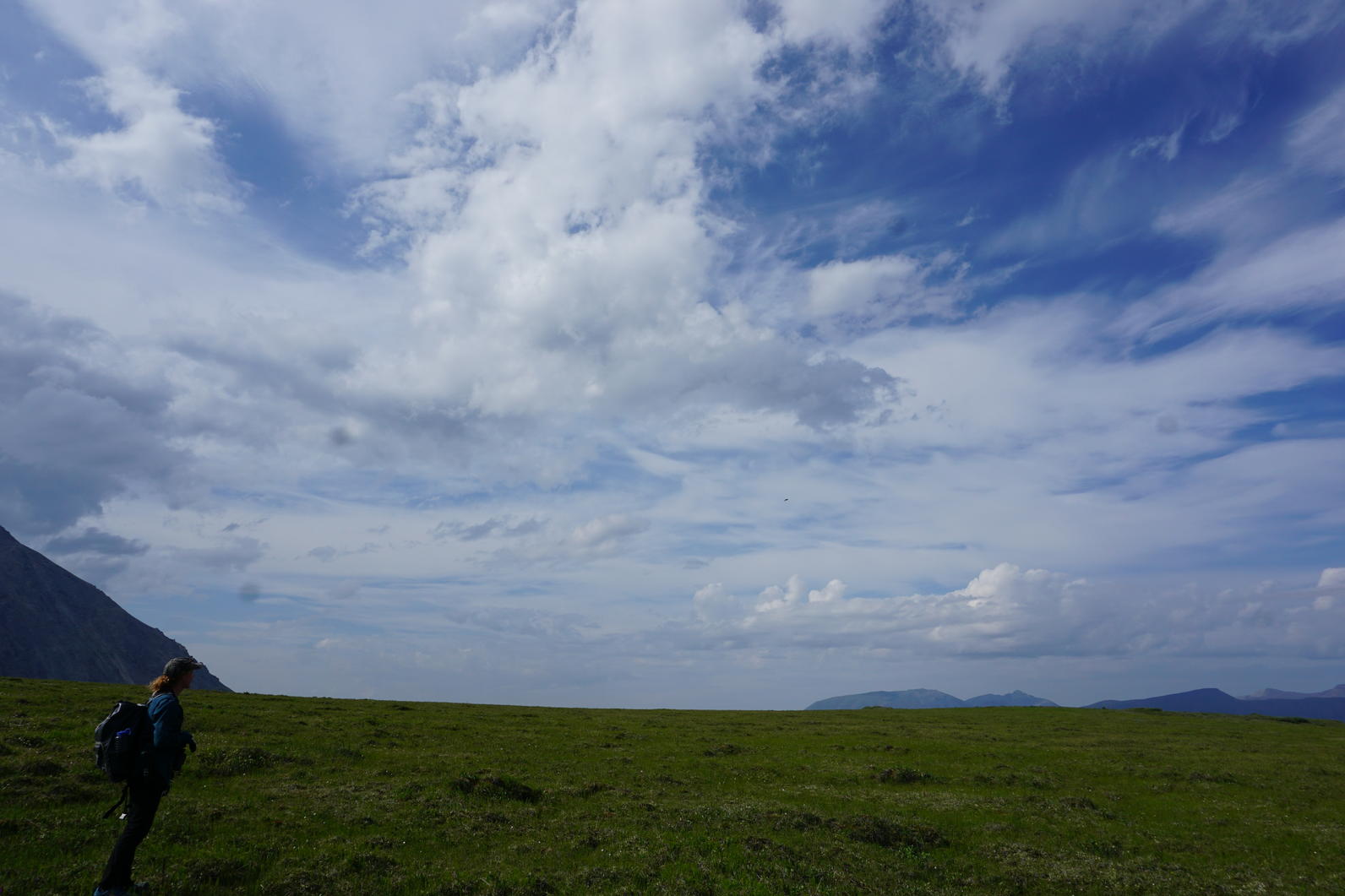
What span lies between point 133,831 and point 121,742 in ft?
6.73

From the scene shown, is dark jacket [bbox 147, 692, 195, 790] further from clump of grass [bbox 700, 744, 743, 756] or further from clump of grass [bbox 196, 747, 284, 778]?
clump of grass [bbox 700, 744, 743, 756]

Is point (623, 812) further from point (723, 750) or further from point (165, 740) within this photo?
point (723, 750)

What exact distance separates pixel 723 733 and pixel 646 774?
85.2 ft

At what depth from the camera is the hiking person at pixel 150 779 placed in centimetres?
1448

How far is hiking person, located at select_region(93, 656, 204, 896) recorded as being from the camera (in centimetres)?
1448

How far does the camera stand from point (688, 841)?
23.6 meters

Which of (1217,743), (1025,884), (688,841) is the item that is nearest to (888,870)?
(1025,884)

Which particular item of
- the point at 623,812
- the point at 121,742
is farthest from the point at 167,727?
the point at 623,812

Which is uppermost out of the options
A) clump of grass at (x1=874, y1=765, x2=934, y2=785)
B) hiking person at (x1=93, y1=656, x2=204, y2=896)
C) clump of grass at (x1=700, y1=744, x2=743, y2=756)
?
hiking person at (x1=93, y1=656, x2=204, y2=896)

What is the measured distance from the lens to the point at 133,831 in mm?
14656

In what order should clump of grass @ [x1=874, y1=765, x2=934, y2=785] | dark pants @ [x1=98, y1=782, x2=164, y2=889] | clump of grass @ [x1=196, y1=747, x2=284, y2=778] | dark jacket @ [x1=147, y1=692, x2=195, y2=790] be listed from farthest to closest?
clump of grass @ [x1=874, y1=765, x2=934, y2=785] → clump of grass @ [x1=196, y1=747, x2=284, y2=778] → dark jacket @ [x1=147, y1=692, x2=195, y2=790] → dark pants @ [x1=98, y1=782, x2=164, y2=889]

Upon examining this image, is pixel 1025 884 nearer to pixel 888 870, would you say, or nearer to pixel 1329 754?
pixel 888 870

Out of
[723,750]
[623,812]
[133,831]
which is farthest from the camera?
[723,750]

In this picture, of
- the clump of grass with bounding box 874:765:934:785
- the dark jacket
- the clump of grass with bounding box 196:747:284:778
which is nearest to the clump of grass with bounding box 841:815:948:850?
the clump of grass with bounding box 874:765:934:785
